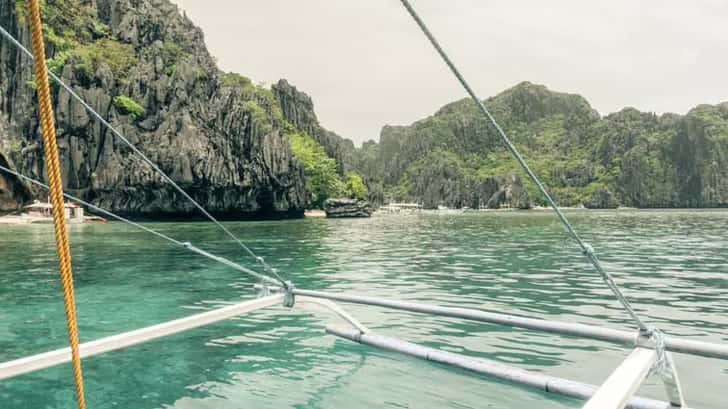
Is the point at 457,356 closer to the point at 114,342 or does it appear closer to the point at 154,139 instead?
the point at 114,342

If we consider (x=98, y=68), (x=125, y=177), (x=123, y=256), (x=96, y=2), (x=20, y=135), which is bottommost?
(x=123, y=256)

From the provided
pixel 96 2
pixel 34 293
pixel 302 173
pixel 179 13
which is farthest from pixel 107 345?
pixel 179 13

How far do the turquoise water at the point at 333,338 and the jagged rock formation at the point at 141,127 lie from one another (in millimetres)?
49714

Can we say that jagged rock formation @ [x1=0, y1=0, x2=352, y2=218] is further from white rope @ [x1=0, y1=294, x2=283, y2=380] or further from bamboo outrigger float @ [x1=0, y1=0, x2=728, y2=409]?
bamboo outrigger float @ [x1=0, y1=0, x2=728, y2=409]

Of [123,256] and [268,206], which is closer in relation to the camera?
[123,256]

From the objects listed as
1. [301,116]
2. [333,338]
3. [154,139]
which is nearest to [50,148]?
[333,338]

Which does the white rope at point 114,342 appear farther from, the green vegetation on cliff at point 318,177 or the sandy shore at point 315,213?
the sandy shore at point 315,213

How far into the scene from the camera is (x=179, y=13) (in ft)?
347

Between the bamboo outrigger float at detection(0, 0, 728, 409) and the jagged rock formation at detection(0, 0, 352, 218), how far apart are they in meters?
65.1

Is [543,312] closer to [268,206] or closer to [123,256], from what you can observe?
[123,256]

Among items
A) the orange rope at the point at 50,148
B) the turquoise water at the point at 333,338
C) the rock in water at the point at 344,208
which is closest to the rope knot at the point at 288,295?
the turquoise water at the point at 333,338

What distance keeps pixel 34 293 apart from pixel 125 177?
194 ft

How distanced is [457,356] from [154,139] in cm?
7201

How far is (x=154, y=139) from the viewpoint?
237 feet
